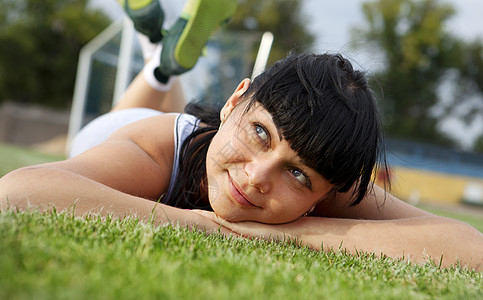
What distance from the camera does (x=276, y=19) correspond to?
29.1 m

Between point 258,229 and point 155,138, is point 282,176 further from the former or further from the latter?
point 155,138

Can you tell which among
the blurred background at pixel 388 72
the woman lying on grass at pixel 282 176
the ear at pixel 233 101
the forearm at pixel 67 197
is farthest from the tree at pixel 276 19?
the forearm at pixel 67 197

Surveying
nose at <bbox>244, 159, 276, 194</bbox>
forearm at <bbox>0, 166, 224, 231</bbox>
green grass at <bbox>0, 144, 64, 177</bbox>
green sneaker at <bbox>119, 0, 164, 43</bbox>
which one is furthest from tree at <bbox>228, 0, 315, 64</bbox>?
forearm at <bbox>0, 166, 224, 231</bbox>

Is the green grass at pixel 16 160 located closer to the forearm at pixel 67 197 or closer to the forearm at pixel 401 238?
the forearm at pixel 67 197

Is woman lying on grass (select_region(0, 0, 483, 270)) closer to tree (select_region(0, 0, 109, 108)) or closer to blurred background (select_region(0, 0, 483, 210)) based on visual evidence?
blurred background (select_region(0, 0, 483, 210))

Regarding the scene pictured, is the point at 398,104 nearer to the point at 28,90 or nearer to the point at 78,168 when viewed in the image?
the point at 28,90

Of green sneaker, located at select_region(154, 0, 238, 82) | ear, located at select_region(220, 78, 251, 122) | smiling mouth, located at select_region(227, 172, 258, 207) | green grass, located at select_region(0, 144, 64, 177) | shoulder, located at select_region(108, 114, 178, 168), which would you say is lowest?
green grass, located at select_region(0, 144, 64, 177)

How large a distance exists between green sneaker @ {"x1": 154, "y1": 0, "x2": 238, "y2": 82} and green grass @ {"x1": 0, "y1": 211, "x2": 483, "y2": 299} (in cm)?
211

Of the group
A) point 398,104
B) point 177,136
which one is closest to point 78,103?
point 177,136

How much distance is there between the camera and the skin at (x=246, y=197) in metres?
1.79

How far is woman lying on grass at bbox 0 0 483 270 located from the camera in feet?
6.04

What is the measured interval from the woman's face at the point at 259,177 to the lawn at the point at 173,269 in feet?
0.69

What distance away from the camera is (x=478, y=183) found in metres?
20.9

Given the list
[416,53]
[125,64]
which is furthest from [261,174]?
[416,53]
